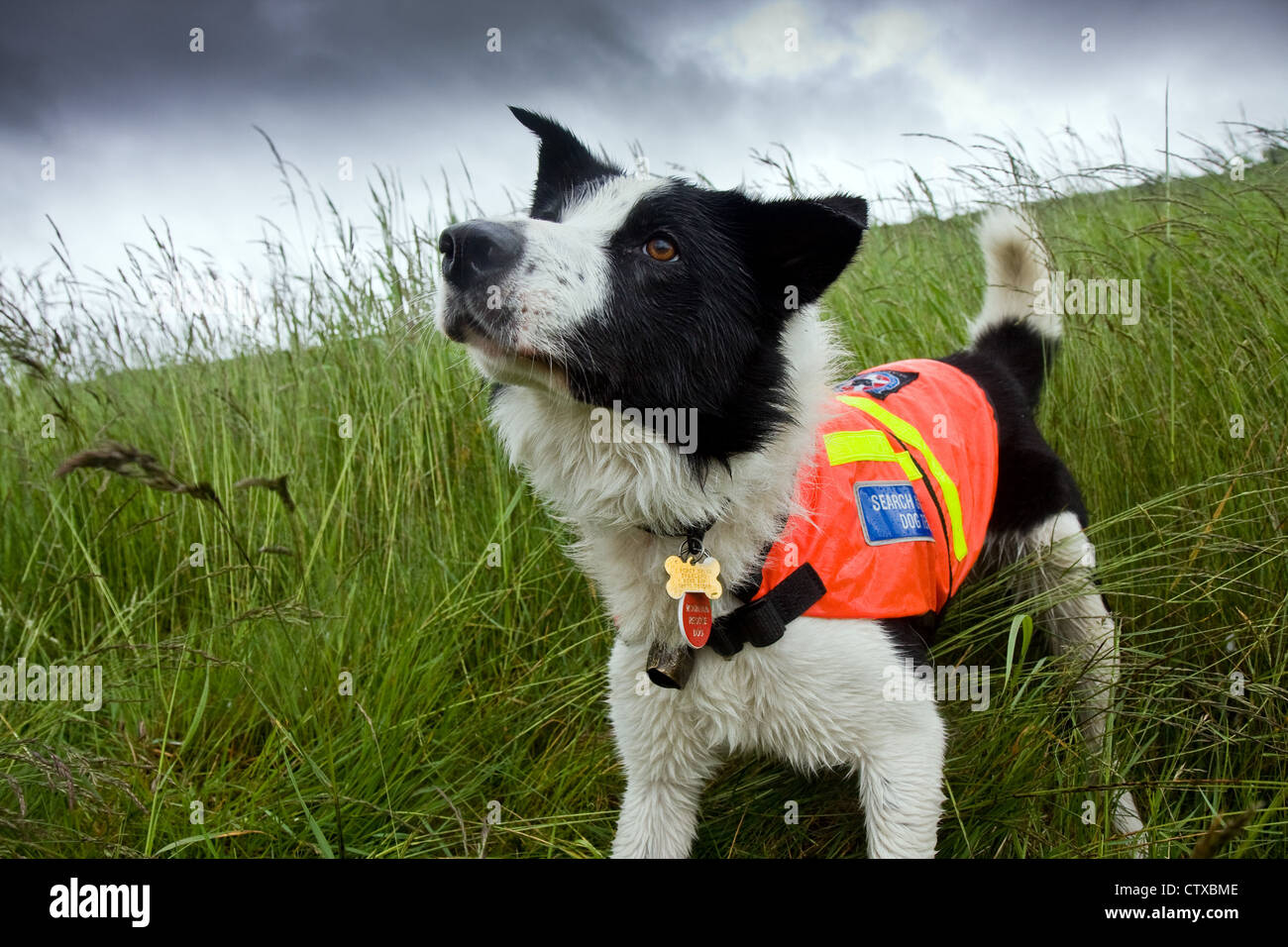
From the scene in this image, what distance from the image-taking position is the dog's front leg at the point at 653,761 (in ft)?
6.89

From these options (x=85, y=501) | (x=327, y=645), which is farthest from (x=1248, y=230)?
(x=85, y=501)

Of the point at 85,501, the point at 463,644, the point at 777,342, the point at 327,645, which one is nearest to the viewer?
the point at 777,342

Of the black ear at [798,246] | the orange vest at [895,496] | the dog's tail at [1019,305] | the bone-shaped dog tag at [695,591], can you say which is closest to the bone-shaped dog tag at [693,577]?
the bone-shaped dog tag at [695,591]

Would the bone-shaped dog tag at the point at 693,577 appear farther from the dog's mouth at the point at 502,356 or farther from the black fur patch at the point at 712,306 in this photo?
the dog's mouth at the point at 502,356

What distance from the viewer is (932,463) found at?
2.39m

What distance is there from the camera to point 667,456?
1.92 meters

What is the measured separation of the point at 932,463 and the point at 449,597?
152 centimetres

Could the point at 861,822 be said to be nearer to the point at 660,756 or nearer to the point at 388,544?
the point at 660,756

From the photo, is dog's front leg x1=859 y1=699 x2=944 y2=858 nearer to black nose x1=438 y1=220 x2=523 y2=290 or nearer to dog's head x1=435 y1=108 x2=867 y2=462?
dog's head x1=435 y1=108 x2=867 y2=462

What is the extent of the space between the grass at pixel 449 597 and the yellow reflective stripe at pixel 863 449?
18.2 inches

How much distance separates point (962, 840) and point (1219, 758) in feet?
2.18

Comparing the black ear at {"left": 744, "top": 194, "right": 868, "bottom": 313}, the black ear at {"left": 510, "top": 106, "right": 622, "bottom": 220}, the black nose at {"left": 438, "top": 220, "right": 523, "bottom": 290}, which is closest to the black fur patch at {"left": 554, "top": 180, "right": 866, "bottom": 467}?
the black ear at {"left": 744, "top": 194, "right": 868, "bottom": 313}

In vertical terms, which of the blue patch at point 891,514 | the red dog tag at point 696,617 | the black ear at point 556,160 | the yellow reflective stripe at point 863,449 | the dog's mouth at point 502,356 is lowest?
the red dog tag at point 696,617

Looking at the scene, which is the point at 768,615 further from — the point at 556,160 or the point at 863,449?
the point at 556,160
